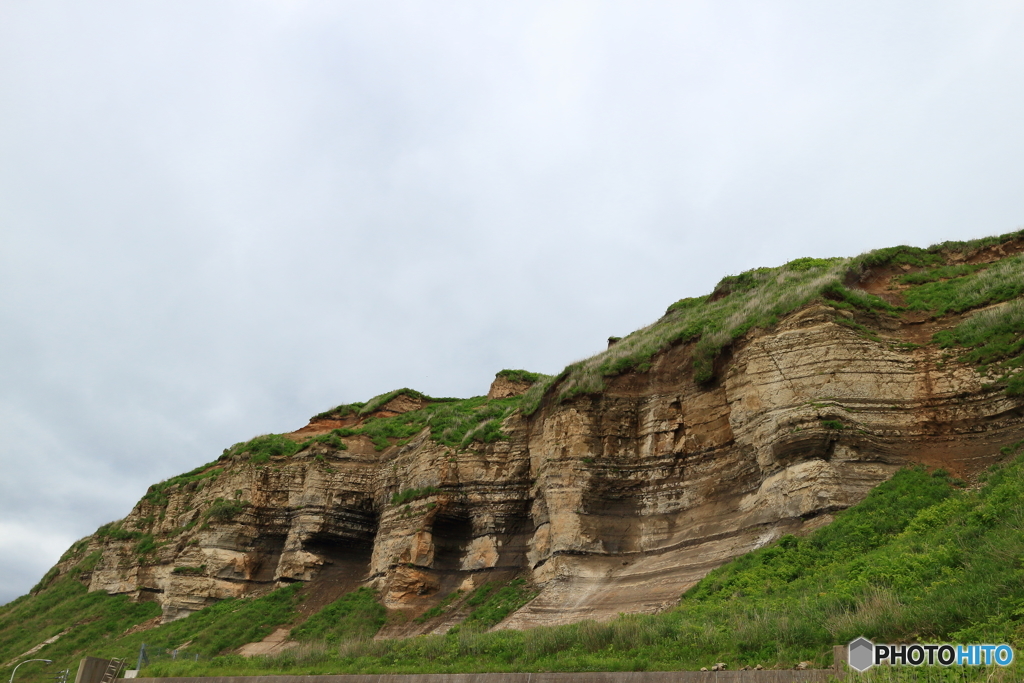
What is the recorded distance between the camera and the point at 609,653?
38.8 ft

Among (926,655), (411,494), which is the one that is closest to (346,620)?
(411,494)

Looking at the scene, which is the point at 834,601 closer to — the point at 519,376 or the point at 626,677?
the point at 626,677

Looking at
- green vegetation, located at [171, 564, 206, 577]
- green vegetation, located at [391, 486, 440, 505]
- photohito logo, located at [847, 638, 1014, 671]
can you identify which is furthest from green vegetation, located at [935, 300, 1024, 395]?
green vegetation, located at [171, 564, 206, 577]

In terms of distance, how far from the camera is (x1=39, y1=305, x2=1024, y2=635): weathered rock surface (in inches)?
643

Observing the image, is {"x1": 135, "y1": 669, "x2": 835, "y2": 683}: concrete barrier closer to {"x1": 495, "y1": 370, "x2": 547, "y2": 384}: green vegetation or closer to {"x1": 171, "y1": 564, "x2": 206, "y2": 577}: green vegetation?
{"x1": 171, "y1": 564, "x2": 206, "y2": 577}: green vegetation

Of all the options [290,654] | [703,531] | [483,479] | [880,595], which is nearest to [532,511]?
[483,479]

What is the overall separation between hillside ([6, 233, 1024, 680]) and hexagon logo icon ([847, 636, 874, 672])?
472mm

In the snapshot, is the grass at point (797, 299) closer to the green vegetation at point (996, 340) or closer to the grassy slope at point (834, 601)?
the green vegetation at point (996, 340)

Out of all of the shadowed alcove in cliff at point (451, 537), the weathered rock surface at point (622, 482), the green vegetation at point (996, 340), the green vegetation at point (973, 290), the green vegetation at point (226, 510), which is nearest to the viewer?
the green vegetation at point (996, 340)

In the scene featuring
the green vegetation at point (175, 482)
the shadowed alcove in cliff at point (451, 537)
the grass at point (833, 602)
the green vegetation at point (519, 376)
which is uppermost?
the green vegetation at point (519, 376)

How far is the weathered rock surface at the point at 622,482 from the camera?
1633 centimetres

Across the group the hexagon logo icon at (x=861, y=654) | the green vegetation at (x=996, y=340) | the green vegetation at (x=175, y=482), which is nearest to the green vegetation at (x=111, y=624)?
the green vegetation at (x=175, y=482)

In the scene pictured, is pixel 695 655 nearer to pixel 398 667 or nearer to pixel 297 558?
pixel 398 667

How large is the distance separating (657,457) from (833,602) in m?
10.5
